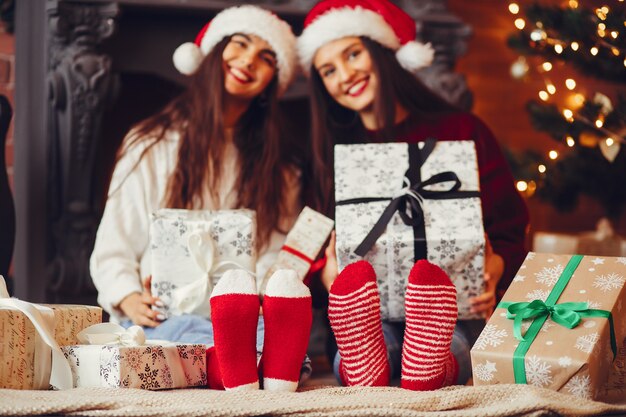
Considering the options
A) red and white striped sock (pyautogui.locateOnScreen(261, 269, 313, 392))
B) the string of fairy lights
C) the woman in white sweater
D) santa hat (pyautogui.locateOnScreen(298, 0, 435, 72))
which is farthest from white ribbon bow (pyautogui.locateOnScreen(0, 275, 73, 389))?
the string of fairy lights

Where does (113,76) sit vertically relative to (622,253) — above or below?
above

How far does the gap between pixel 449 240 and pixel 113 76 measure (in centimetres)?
117

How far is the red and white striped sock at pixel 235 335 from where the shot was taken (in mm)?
1386

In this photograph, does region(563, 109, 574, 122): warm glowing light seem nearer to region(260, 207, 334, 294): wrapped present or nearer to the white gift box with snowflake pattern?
region(260, 207, 334, 294): wrapped present

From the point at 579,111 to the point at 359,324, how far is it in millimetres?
1173

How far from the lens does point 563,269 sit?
150 cm

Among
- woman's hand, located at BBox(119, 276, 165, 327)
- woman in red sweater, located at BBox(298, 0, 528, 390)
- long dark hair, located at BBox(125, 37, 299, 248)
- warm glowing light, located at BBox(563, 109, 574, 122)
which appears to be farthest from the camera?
warm glowing light, located at BBox(563, 109, 574, 122)

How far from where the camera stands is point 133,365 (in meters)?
1.38

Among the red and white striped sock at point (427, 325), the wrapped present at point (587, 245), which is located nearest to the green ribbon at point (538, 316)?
the red and white striped sock at point (427, 325)

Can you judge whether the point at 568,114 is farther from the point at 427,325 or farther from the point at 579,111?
the point at 427,325

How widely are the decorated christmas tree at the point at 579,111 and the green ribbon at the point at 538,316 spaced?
883 millimetres

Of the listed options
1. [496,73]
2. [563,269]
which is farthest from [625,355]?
[496,73]

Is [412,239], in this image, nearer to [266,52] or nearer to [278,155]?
[278,155]

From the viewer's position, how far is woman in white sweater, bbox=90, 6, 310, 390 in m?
1.96
